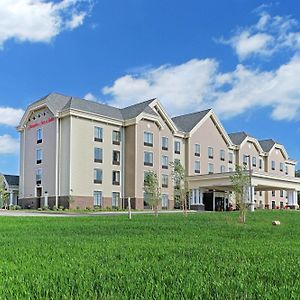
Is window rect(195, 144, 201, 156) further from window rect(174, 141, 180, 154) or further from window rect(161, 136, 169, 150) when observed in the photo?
window rect(161, 136, 169, 150)

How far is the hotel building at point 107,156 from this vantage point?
47.0 metres

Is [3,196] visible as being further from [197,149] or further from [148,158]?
[197,149]

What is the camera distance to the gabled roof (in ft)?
169

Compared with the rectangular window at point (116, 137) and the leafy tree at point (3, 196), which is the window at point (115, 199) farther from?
the leafy tree at point (3, 196)

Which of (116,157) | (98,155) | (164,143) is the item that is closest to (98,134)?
(98,155)

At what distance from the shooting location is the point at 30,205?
4991 centimetres

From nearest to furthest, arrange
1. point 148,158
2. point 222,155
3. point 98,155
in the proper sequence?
point 98,155 < point 148,158 < point 222,155

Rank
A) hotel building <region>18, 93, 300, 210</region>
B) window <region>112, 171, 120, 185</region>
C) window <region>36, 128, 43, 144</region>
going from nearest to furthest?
hotel building <region>18, 93, 300, 210</region> < window <region>36, 128, 43, 144</region> < window <region>112, 171, 120, 185</region>

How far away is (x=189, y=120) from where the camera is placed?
200ft

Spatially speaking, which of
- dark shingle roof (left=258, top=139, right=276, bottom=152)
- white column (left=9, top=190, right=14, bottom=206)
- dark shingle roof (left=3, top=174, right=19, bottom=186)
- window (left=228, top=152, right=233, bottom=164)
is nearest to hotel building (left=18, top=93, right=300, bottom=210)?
white column (left=9, top=190, right=14, bottom=206)

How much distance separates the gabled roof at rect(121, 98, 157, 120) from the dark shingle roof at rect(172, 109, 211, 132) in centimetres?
719

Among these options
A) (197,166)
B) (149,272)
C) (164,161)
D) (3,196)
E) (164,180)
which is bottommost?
(149,272)

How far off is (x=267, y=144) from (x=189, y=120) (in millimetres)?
19181

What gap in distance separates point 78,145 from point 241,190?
2760 centimetres
